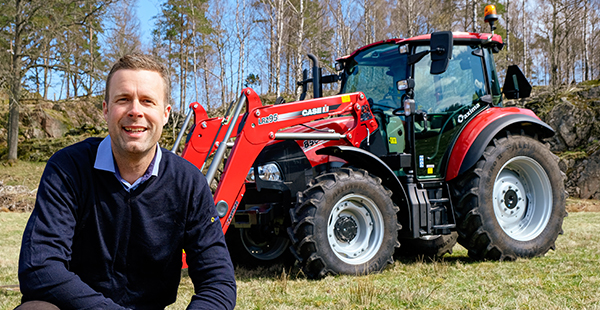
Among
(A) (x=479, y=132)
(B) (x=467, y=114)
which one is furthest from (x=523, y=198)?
(B) (x=467, y=114)

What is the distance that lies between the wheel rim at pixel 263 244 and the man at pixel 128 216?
12.4 feet

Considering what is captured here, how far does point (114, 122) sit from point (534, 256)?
17.4 ft

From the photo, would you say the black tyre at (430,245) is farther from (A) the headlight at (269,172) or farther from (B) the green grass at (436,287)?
(A) the headlight at (269,172)

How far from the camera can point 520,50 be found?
37.0 meters

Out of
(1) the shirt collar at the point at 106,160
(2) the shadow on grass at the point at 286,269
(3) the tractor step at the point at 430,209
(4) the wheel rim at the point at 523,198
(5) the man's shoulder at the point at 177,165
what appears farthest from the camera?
(4) the wheel rim at the point at 523,198

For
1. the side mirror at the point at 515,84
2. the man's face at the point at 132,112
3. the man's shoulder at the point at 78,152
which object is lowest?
the man's shoulder at the point at 78,152

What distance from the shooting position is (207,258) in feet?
6.87

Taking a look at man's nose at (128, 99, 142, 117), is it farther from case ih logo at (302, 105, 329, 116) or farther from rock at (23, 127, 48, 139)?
rock at (23, 127, 48, 139)

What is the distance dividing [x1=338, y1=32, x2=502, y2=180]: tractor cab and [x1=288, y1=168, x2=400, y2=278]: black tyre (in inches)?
28.8

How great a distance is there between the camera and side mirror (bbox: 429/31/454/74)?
5.13 metres

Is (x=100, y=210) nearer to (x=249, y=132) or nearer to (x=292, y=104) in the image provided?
(x=249, y=132)

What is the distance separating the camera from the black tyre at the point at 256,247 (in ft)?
19.2

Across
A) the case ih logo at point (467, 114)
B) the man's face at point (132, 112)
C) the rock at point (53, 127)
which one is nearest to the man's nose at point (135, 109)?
the man's face at point (132, 112)

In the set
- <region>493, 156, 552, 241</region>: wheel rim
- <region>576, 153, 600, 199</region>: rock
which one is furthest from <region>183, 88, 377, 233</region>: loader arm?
<region>576, 153, 600, 199</region>: rock
